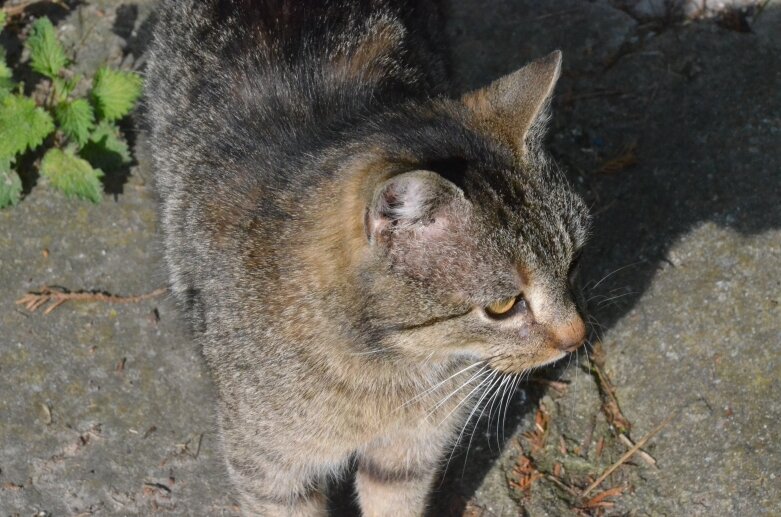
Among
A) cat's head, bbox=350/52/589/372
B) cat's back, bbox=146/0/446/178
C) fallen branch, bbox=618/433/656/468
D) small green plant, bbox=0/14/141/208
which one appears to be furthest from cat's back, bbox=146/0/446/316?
fallen branch, bbox=618/433/656/468

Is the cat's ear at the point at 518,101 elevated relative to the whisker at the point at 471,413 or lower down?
elevated

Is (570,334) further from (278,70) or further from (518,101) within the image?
(278,70)

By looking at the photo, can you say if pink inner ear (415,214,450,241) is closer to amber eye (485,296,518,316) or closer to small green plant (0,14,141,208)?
amber eye (485,296,518,316)

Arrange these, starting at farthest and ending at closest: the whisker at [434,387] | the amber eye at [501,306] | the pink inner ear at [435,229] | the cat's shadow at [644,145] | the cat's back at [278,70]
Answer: the cat's shadow at [644,145], the cat's back at [278,70], the whisker at [434,387], the amber eye at [501,306], the pink inner ear at [435,229]

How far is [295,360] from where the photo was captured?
281 centimetres

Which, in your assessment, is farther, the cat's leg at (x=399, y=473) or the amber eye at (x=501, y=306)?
the cat's leg at (x=399, y=473)

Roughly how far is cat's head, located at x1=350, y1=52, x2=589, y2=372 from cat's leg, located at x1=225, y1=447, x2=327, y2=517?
2.39ft

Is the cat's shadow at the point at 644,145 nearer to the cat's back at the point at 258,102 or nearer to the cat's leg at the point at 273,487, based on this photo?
the cat's leg at the point at 273,487

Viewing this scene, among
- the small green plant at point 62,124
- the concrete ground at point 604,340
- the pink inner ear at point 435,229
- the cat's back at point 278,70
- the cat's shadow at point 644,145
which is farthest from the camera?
the small green plant at point 62,124

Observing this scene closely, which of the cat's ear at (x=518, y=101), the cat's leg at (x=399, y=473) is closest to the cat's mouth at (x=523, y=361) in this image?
the cat's leg at (x=399, y=473)

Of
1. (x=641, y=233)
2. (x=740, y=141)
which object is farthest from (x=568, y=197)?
(x=740, y=141)

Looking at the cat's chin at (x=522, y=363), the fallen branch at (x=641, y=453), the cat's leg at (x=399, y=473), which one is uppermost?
the cat's chin at (x=522, y=363)

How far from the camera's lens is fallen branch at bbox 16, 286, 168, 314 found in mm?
3861

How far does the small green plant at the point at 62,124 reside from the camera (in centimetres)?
396
